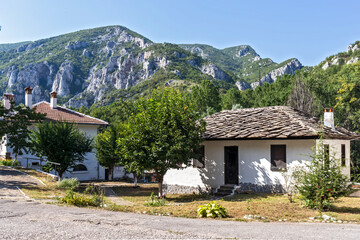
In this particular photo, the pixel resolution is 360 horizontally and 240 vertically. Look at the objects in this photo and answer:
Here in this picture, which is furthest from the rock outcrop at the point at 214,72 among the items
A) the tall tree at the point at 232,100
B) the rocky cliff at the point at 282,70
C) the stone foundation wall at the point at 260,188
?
the stone foundation wall at the point at 260,188

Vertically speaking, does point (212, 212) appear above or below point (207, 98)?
below

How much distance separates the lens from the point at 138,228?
7.54 metres

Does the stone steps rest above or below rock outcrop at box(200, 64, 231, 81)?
below

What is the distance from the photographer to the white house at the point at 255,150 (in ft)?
50.2

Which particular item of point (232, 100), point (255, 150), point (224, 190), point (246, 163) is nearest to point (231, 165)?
point (246, 163)

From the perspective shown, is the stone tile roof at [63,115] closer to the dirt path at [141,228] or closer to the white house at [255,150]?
the white house at [255,150]

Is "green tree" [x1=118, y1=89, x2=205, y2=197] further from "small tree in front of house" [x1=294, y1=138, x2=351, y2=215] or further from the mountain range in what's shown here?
the mountain range

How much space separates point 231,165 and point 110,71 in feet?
505

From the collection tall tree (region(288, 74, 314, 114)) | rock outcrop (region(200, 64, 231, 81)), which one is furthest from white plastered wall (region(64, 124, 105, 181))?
rock outcrop (region(200, 64, 231, 81))

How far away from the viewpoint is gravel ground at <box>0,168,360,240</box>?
6.78m

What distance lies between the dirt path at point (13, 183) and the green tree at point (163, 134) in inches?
222

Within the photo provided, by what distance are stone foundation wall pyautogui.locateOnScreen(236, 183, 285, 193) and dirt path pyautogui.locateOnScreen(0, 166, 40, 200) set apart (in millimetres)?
11130

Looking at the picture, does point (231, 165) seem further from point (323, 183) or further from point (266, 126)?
point (323, 183)

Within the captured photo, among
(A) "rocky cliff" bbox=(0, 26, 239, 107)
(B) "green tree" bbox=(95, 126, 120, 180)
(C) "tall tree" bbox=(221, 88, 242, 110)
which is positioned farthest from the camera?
(A) "rocky cliff" bbox=(0, 26, 239, 107)
